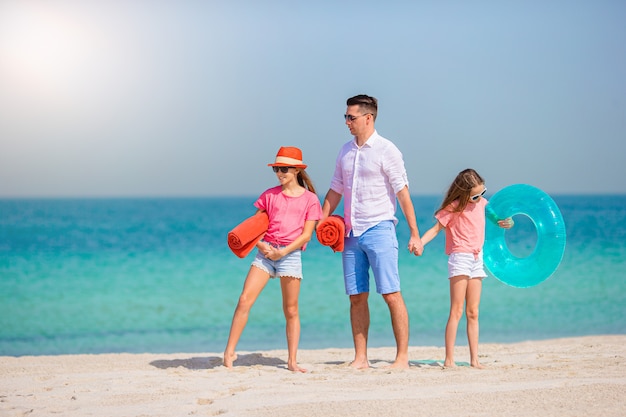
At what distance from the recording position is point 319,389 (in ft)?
15.6

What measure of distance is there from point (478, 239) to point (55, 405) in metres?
2.88

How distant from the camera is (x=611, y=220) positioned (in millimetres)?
42156

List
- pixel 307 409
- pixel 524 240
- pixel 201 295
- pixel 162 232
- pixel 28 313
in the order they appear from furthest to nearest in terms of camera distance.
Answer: pixel 162 232 < pixel 524 240 < pixel 201 295 < pixel 28 313 < pixel 307 409

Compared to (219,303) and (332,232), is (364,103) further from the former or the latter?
(219,303)

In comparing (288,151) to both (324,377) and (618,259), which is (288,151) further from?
(618,259)

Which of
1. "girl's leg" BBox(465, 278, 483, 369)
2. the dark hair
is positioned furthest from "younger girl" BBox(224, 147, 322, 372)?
"girl's leg" BBox(465, 278, 483, 369)

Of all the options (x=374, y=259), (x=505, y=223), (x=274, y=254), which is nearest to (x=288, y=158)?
(x=274, y=254)

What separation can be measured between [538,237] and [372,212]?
1.28 m

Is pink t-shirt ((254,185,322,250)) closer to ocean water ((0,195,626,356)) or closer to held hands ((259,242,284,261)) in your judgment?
held hands ((259,242,284,261))

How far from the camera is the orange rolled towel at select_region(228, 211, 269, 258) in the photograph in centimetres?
541

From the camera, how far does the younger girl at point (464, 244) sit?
18.1ft

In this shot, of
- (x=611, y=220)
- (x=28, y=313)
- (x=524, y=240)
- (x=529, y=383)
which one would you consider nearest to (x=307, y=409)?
(x=529, y=383)

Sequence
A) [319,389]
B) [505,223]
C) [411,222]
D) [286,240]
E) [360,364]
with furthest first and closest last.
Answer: [505,223]
[360,364]
[286,240]
[411,222]
[319,389]

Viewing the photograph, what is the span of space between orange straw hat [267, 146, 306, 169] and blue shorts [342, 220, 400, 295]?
62 cm
